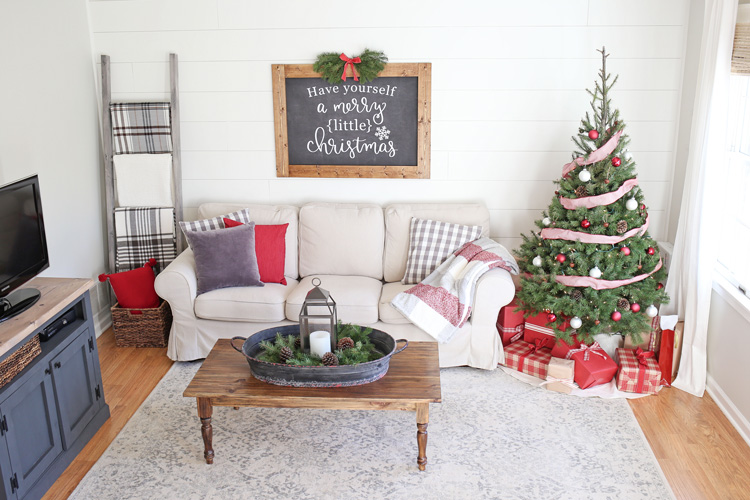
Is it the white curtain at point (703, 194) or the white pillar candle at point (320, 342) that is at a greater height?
the white curtain at point (703, 194)

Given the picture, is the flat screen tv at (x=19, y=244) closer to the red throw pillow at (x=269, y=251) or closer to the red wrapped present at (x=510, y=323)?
the red throw pillow at (x=269, y=251)

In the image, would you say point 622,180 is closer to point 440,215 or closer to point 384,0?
point 440,215

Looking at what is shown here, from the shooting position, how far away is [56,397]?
2.96 m

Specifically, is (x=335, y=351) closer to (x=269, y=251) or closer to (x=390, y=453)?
(x=390, y=453)

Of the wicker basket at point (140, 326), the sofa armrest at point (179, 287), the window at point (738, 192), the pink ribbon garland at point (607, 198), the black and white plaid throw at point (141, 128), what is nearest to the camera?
the window at point (738, 192)

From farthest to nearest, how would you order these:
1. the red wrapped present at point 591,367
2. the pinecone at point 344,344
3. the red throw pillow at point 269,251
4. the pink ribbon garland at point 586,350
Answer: the red throw pillow at point 269,251
the pink ribbon garland at point 586,350
the red wrapped present at point 591,367
the pinecone at point 344,344

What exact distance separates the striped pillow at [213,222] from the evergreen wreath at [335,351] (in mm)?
1248

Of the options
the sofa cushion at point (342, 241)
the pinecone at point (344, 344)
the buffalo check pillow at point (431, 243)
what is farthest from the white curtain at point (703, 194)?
the pinecone at point (344, 344)

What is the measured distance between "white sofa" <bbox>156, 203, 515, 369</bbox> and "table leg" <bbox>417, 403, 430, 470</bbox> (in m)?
0.94

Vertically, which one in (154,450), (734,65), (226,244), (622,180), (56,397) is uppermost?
(734,65)

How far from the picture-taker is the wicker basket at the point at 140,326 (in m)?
4.21

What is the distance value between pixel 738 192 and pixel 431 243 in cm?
171

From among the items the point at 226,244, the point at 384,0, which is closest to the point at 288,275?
the point at 226,244

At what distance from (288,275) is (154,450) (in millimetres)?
1474
